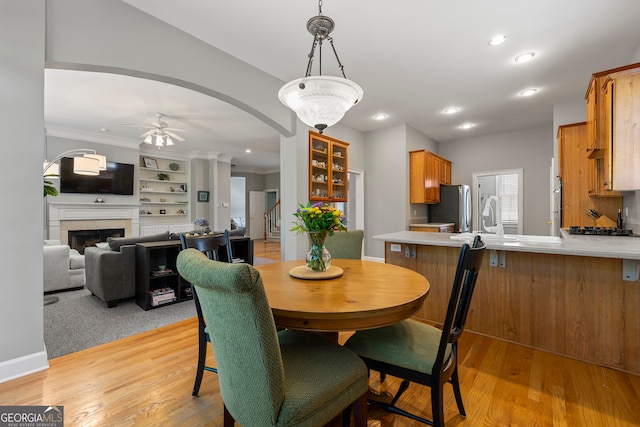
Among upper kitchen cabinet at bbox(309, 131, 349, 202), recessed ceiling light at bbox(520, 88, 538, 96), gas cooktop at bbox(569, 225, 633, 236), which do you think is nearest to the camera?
gas cooktop at bbox(569, 225, 633, 236)

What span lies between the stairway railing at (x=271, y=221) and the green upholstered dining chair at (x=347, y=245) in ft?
25.4

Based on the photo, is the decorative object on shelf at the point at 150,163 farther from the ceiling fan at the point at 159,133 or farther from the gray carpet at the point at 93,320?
the gray carpet at the point at 93,320

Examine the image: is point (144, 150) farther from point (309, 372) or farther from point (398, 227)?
point (309, 372)

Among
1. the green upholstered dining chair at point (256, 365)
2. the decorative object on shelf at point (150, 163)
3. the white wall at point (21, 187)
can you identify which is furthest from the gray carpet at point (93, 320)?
the decorative object on shelf at point (150, 163)

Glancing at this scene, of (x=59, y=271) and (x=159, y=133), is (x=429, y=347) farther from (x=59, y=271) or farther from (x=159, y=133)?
(x=159, y=133)

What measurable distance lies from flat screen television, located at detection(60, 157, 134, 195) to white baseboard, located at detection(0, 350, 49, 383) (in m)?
5.08

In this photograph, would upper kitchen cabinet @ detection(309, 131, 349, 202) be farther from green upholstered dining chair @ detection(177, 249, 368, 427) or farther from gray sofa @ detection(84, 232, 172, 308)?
green upholstered dining chair @ detection(177, 249, 368, 427)

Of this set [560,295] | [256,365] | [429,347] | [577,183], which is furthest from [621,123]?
[256,365]

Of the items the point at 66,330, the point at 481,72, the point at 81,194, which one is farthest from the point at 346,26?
the point at 81,194

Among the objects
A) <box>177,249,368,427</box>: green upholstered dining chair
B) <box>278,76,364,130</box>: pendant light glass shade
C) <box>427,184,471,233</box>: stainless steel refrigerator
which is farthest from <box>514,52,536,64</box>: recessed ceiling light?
<box>177,249,368,427</box>: green upholstered dining chair

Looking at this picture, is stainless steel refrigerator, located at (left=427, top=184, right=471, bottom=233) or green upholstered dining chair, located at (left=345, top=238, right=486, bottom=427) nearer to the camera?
green upholstered dining chair, located at (left=345, top=238, right=486, bottom=427)

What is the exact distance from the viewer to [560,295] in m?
2.19

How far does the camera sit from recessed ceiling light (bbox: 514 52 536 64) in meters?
3.03

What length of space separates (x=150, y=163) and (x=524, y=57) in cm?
772
